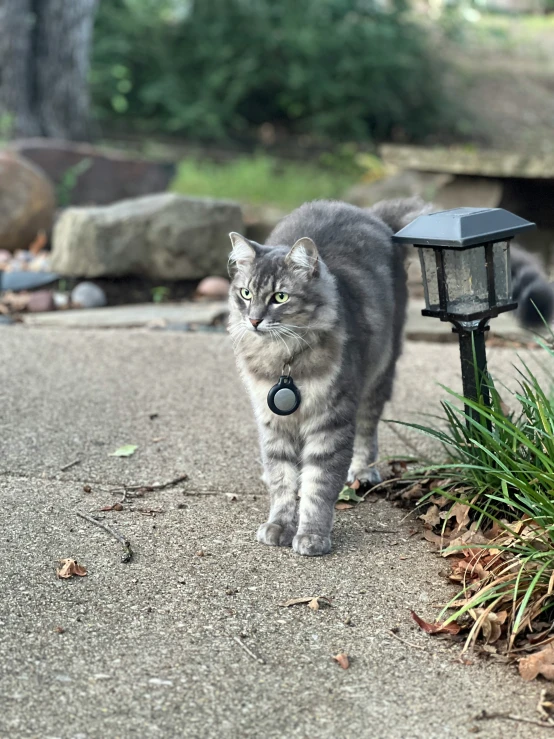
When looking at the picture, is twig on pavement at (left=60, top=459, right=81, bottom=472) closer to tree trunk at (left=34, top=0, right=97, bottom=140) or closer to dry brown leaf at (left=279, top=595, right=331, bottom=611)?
dry brown leaf at (left=279, top=595, right=331, bottom=611)

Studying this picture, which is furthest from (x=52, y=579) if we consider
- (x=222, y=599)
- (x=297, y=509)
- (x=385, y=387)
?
(x=385, y=387)

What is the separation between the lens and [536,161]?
791cm

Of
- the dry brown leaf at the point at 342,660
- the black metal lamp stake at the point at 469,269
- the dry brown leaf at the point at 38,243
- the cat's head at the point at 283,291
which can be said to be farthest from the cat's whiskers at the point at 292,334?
the dry brown leaf at the point at 38,243

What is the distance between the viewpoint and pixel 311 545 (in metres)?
3.19

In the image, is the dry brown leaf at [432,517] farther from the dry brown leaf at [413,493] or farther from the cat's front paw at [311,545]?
the cat's front paw at [311,545]

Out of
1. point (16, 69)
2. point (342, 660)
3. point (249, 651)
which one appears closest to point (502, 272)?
point (342, 660)

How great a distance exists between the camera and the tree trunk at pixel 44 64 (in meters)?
9.91

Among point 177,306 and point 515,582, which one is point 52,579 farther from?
point 177,306

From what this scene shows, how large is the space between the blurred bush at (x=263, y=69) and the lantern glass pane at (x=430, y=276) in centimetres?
984

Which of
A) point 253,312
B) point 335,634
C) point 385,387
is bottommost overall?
point 335,634

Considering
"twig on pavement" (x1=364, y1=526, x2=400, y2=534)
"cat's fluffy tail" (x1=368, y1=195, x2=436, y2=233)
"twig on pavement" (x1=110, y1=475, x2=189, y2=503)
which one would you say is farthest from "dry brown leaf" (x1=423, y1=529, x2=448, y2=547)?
"cat's fluffy tail" (x1=368, y1=195, x2=436, y2=233)

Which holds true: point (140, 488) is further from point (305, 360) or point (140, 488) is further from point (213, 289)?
point (213, 289)

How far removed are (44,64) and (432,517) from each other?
8.55 meters

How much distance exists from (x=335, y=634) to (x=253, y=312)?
116 cm
